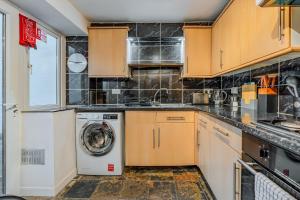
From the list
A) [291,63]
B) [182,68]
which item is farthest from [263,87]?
[182,68]

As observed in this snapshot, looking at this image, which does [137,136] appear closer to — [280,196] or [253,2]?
[253,2]

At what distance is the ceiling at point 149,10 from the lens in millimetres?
3045

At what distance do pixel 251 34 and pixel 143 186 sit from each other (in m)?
1.97

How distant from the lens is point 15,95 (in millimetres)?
2521

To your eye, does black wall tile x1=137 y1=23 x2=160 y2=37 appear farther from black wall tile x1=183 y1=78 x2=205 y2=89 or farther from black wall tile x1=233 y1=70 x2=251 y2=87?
black wall tile x1=233 y1=70 x2=251 y2=87

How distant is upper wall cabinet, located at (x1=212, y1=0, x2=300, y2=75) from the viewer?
151cm

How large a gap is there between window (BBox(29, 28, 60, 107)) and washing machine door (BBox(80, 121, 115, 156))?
0.69 m

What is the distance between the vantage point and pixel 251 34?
210 centimetres

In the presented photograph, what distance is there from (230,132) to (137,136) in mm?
1710

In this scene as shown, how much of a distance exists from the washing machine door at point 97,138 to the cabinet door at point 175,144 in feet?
2.16

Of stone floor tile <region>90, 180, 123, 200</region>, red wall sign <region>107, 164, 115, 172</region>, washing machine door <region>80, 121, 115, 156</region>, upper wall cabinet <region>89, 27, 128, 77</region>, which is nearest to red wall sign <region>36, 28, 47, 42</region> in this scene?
upper wall cabinet <region>89, 27, 128, 77</region>

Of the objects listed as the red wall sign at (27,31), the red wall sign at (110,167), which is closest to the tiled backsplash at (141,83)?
the red wall sign at (27,31)

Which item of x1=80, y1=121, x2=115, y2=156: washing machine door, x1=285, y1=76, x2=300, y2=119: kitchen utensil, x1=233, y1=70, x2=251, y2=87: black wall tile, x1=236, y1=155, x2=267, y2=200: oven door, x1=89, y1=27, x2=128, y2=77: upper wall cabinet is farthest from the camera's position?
x1=89, y1=27, x2=128, y2=77: upper wall cabinet

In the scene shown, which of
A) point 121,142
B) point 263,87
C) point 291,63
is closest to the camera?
point 291,63
